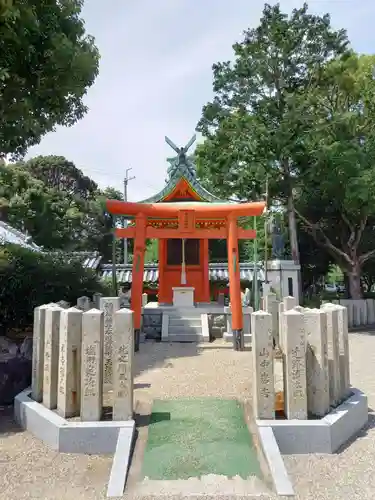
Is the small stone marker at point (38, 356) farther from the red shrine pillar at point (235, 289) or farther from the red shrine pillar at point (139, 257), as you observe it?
the red shrine pillar at point (235, 289)

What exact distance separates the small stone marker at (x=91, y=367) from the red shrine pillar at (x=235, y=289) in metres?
5.58

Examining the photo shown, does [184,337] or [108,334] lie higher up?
[108,334]

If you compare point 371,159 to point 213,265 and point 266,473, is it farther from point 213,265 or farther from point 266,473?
point 266,473

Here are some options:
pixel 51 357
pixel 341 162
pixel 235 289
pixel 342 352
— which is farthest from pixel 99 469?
pixel 341 162

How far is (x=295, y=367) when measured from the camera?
434 cm

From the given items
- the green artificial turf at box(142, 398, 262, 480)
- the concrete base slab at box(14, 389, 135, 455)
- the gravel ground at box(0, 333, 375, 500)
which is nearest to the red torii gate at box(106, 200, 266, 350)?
the gravel ground at box(0, 333, 375, 500)

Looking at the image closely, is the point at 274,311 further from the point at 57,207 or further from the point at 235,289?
the point at 57,207

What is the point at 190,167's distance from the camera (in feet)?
42.3

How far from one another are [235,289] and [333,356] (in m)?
5.09

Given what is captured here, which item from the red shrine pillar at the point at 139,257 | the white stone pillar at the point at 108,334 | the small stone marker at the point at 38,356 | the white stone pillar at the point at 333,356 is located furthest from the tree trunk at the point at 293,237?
the small stone marker at the point at 38,356

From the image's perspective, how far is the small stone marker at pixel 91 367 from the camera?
14.1 feet

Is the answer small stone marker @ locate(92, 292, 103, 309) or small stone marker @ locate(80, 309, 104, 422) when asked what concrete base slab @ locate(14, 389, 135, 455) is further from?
small stone marker @ locate(92, 292, 103, 309)

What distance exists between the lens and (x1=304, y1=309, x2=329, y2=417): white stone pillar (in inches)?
173

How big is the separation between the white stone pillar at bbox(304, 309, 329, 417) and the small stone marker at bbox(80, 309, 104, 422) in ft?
7.85
